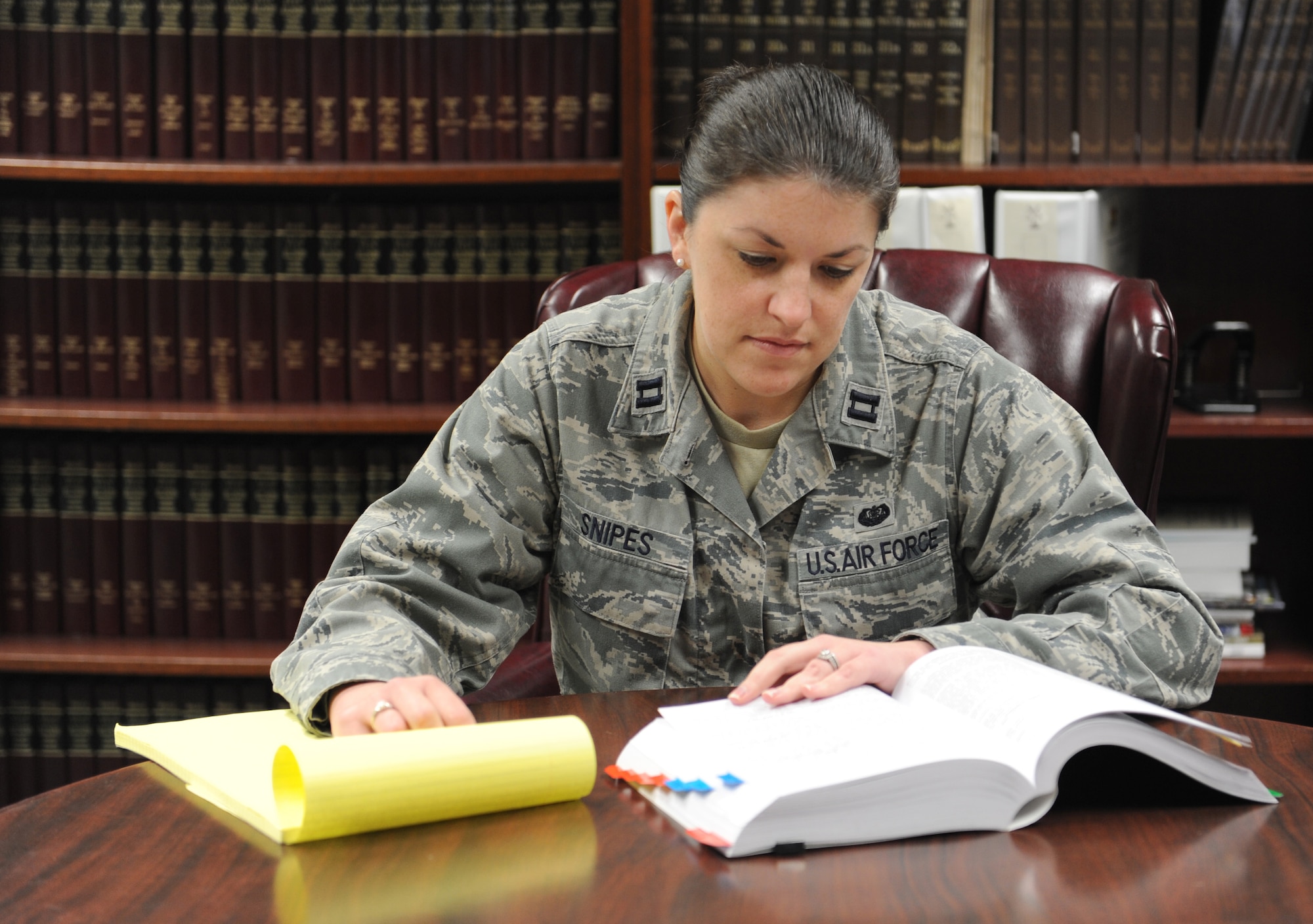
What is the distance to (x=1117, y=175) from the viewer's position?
2004mm

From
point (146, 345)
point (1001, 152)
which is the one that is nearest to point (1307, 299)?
point (1001, 152)

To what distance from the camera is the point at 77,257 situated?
7.27 feet

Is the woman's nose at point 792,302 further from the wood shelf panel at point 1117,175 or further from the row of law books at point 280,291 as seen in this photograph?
the row of law books at point 280,291

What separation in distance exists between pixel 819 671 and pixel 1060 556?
0.33 metres

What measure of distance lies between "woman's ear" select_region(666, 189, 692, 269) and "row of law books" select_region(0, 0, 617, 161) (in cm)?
91

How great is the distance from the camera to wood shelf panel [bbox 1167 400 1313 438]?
6.67 feet

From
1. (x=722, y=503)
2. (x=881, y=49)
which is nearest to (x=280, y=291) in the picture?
(x=881, y=49)

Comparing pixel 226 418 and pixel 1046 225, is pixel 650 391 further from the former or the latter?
pixel 226 418

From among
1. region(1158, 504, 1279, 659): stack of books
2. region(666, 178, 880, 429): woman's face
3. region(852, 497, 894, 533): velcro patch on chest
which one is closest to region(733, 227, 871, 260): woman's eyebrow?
region(666, 178, 880, 429): woman's face

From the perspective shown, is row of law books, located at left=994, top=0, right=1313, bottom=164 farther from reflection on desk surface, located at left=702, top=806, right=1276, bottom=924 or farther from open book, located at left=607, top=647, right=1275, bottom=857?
reflection on desk surface, located at left=702, top=806, right=1276, bottom=924

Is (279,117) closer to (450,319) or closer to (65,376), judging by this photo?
(450,319)

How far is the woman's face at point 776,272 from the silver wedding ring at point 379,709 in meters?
0.47

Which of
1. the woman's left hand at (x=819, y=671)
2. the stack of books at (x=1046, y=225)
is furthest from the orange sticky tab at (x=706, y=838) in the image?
the stack of books at (x=1046, y=225)

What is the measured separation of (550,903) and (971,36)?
5.82 ft
